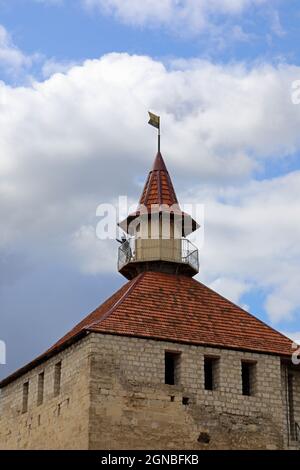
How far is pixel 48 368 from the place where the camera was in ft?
134

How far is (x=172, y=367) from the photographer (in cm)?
3922

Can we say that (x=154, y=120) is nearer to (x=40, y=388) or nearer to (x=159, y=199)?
(x=159, y=199)

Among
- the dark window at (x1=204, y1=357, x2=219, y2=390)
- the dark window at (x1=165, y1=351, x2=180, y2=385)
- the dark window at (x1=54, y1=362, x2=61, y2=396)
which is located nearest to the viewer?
Result: the dark window at (x1=165, y1=351, x2=180, y2=385)

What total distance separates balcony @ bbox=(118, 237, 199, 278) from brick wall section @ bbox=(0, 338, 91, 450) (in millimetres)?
5899

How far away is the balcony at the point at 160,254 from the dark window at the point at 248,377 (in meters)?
5.61

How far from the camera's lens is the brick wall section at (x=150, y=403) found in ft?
121

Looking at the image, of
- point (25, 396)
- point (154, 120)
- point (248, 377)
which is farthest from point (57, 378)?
point (154, 120)

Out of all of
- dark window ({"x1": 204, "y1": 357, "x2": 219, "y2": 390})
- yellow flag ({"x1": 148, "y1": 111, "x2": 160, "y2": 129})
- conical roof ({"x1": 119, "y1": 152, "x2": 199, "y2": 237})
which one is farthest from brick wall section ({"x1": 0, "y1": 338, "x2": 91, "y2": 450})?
yellow flag ({"x1": 148, "y1": 111, "x2": 160, "y2": 129})

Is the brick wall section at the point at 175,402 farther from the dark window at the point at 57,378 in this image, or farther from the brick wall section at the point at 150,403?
the dark window at the point at 57,378

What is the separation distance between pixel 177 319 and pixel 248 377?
3.45 meters

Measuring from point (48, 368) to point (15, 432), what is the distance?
3411 mm

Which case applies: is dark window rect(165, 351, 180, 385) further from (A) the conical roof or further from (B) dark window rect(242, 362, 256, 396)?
(A) the conical roof

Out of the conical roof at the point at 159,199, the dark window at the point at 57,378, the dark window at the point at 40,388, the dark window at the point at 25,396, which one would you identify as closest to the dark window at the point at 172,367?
the dark window at the point at 57,378

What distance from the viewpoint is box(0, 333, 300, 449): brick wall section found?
3675 cm
